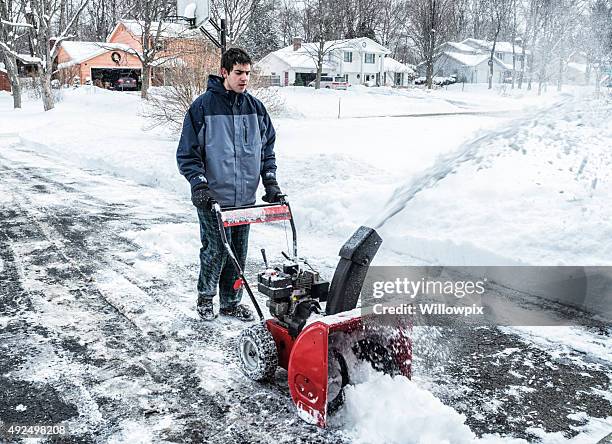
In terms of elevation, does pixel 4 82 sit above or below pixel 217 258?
above

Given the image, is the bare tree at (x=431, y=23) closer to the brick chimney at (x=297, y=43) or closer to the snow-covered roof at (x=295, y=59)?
the snow-covered roof at (x=295, y=59)

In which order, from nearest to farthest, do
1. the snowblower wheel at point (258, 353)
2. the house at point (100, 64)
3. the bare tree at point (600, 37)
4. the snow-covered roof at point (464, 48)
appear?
the snowblower wheel at point (258, 353) → the bare tree at point (600, 37) → the house at point (100, 64) → the snow-covered roof at point (464, 48)

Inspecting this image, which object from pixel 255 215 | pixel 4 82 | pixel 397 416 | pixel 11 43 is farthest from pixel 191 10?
pixel 4 82

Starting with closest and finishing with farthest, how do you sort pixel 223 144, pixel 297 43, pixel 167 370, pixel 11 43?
pixel 167 370
pixel 223 144
pixel 11 43
pixel 297 43

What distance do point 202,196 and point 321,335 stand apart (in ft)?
4.92

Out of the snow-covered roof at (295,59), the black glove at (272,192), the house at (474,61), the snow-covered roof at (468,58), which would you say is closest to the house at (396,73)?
the house at (474,61)

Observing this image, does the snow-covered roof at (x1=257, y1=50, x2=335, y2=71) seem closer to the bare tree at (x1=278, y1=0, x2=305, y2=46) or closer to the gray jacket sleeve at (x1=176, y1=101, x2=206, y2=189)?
the bare tree at (x1=278, y1=0, x2=305, y2=46)

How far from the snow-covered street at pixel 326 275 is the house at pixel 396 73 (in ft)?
168

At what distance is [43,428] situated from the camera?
301cm

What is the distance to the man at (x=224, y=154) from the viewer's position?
3.95 meters

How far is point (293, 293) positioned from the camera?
323 centimetres

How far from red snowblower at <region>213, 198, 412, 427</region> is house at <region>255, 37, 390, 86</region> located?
5022 centimetres

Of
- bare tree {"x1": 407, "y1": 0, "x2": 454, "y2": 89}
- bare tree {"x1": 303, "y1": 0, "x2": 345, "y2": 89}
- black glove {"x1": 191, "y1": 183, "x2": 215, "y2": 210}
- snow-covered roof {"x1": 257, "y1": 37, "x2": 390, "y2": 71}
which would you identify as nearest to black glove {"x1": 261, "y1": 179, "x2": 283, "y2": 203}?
black glove {"x1": 191, "y1": 183, "x2": 215, "y2": 210}

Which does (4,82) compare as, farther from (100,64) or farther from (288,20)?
(288,20)
